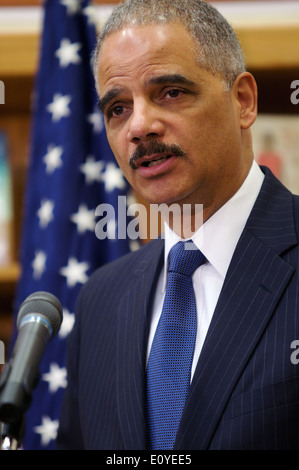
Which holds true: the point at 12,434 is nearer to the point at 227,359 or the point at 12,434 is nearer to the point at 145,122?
the point at 227,359

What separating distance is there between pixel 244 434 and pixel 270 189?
553 mm

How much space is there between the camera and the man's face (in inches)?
52.1

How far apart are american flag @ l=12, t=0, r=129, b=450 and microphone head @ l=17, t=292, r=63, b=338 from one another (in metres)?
1.25

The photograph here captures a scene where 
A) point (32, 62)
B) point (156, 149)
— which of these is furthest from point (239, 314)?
point (32, 62)

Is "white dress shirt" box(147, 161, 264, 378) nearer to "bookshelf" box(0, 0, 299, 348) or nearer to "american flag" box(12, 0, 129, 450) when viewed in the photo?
"american flag" box(12, 0, 129, 450)

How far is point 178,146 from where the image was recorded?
132 cm

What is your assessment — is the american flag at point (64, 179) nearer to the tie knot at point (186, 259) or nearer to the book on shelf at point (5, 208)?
the book on shelf at point (5, 208)

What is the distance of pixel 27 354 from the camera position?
2.92ft

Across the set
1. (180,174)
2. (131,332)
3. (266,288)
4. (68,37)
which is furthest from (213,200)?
(68,37)

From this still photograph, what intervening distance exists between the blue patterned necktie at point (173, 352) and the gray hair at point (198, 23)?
1.35ft

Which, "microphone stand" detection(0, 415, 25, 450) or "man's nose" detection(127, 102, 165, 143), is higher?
"man's nose" detection(127, 102, 165, 143)

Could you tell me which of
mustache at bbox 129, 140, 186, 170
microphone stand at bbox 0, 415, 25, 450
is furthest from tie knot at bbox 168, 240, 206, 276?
microphone stand at bbox 0, 415, 25, 450

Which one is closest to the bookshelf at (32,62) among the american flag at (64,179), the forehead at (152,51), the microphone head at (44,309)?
the american flag at (64,179)

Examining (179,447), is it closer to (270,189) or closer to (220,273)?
(220,273)
